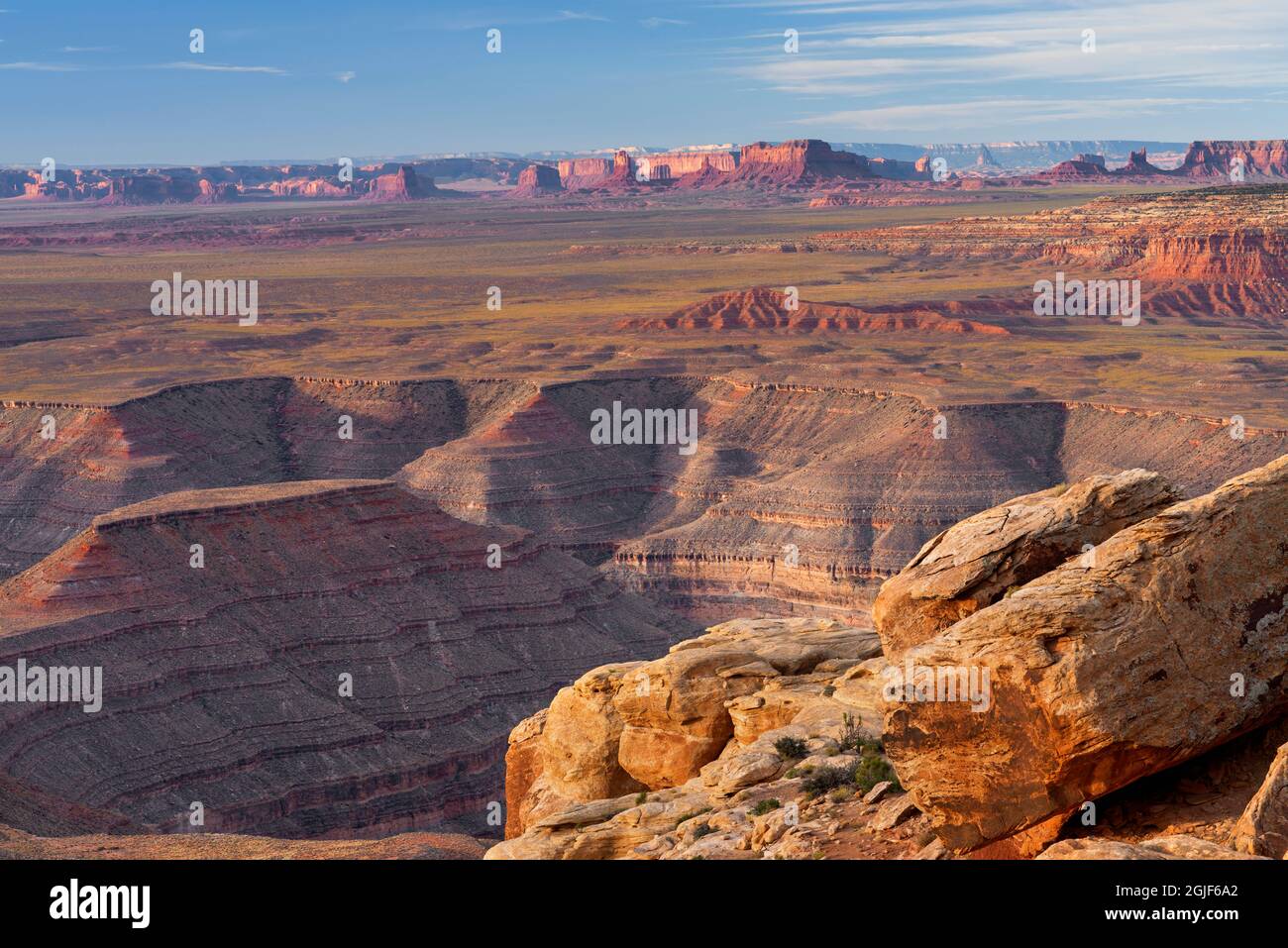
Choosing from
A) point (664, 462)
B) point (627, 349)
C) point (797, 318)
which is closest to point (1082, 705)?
point (664, 462)

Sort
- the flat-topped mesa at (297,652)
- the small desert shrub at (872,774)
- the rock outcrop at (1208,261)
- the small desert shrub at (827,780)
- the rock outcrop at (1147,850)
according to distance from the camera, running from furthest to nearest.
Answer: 1. the rock outcrop at (1208,261)
2. the flat-topped mesa at (297,652)
3. the small desert shrub at (827,780)
4. the small desert shrub at (872,774)
5. the rock outcrop at (1147,850)

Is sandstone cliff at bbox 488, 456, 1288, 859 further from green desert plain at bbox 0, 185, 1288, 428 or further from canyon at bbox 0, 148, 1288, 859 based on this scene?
green desert plain at bbox 0, 185, 1288, 428

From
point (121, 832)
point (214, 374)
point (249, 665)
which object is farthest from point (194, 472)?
point (121, 832)

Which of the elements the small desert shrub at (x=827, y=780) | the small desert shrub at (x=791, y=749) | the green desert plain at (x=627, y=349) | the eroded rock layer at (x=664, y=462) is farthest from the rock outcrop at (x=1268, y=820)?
the green desert plain at (x=627, y=349)

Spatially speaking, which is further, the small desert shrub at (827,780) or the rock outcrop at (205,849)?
the rock outcrop at (205,849)

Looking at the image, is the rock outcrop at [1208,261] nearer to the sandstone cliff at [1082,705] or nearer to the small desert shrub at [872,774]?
the sandstone cliff at [1082,705]

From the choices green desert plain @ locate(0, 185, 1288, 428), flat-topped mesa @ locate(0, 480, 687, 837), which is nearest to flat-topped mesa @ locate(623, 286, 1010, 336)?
green desert plain @ locate(0, 185, 1288, 428)
